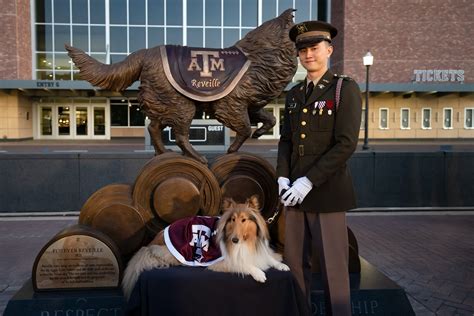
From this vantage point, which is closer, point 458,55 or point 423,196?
point 423,196

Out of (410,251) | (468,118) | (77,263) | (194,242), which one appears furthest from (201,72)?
(468,118)

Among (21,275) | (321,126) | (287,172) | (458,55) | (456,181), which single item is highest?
(458,55)

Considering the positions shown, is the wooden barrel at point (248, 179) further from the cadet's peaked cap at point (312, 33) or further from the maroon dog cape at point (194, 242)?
the cadet's peaked cap at point (312, 33)

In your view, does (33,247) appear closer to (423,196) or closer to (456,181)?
(423,196)

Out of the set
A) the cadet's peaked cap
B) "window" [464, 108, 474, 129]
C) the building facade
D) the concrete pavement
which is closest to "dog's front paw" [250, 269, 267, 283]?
the cadet's peaked cap

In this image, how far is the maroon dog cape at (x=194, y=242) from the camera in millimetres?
3605

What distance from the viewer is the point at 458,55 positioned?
99.5ft

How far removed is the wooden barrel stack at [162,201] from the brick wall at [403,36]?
27.0 metres

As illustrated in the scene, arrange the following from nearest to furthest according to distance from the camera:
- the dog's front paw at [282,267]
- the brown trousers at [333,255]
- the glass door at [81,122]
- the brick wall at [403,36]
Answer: the brown trousers at [333,255], the dog's front paw at [282,267], the brick wall at [403,36], the glass door at [81,122]

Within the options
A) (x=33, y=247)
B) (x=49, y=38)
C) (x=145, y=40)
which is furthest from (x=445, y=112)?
(x=33, y=247)

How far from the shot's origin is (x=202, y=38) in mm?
29562

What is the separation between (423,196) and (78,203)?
7.41 meters

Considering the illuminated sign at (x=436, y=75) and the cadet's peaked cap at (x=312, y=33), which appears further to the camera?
the illuminated sign at (x=436, y=75)

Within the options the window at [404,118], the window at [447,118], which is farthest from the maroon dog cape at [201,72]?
the window at [447,118]
